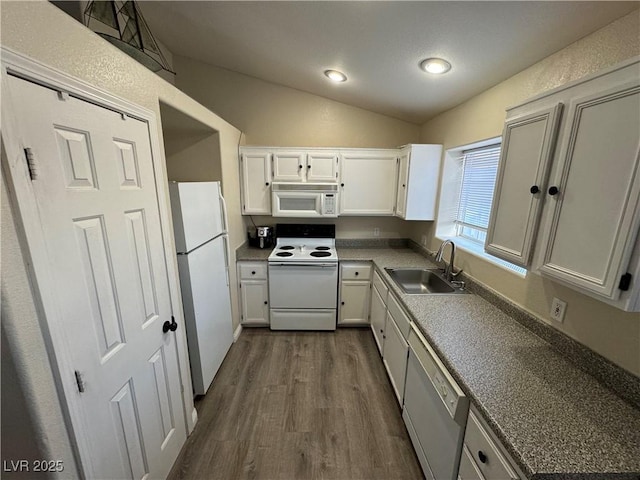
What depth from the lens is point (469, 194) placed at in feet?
7.70

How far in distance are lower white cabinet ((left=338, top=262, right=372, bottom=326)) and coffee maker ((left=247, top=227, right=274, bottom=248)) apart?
98 centimetres

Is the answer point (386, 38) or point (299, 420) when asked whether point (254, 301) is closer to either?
point (299, 420)

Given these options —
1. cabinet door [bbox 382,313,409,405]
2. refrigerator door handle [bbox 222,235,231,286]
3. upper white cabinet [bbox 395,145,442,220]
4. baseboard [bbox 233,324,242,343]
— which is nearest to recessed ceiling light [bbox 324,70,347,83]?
upper white cabinet [bbox 395,145,442,220]

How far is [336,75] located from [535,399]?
250cm

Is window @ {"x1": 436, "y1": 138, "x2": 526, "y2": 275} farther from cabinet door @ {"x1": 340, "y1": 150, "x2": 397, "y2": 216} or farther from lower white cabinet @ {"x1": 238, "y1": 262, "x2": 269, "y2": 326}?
lower white cabinet @ {"x1": 238, "y1": 262, "x2": 269, "y2": 326}

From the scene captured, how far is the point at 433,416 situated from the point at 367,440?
2.11ft

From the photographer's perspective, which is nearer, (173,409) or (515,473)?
(515,473)

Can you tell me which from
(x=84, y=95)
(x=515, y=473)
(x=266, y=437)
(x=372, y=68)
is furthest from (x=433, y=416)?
(x=372, y=68)

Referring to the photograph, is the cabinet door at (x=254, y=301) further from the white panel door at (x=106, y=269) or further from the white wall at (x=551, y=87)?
the white wall at (x=551, y=87)

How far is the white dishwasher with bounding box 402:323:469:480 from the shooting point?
1.11 metres

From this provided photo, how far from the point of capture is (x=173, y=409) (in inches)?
60.3

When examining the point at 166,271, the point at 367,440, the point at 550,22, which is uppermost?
the point at 550,22

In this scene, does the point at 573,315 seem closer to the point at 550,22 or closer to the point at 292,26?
the point at 550,22

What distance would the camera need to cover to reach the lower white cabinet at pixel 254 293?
2.79 m
